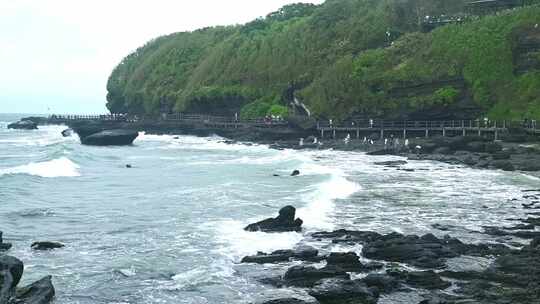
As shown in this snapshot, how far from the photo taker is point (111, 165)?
56.3 metres

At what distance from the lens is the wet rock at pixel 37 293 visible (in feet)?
52.7

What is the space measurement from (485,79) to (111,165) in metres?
47.0

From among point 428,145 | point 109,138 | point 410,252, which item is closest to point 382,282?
point 410,252

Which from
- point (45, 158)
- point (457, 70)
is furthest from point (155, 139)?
point (457, 70)

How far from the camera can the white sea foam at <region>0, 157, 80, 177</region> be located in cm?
4827

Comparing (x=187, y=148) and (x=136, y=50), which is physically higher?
(x=136, y=50)

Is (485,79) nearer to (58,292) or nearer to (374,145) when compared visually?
(374,145)

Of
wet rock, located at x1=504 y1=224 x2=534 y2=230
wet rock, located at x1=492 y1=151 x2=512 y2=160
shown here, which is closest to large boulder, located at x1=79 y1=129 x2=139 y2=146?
wet rock, located at x1=492 y1=151 x2=512 y2=160

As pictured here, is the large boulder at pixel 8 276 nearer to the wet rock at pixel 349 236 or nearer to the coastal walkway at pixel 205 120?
the wet rock at pixel 349 236

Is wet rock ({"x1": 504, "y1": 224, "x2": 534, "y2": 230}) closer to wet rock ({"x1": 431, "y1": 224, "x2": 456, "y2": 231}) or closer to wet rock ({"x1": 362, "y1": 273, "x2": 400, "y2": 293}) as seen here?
wet rock ({"x1": 431, "y1": 224, "x2": 456, "y2": 231})

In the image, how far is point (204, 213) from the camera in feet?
101

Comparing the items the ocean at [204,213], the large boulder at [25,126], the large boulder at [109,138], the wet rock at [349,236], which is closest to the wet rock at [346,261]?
the ocean at [204,213]

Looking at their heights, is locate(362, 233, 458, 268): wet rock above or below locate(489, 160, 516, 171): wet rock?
below

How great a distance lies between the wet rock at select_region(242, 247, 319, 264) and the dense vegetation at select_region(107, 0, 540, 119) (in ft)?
181
